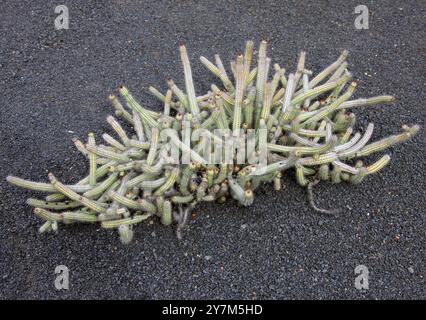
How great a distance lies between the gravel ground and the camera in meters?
2.56

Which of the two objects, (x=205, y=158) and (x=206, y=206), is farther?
(x=206, y=206)

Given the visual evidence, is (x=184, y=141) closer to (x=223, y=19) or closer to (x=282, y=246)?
(x=282, y=246)

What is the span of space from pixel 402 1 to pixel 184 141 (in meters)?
2.57

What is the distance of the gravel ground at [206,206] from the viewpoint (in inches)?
101

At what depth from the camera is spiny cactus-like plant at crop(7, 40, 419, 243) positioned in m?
2.58

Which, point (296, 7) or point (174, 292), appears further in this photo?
point (296, 7)

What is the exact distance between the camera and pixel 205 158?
104 inches

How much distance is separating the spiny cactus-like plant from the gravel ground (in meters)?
0.13

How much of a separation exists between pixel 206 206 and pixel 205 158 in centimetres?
31

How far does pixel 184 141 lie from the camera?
266 centimetres

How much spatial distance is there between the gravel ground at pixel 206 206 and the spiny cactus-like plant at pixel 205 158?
0.13 m

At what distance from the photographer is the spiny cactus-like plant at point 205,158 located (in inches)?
102

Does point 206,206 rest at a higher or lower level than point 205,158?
lower

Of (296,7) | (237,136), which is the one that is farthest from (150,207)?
(296,7)
